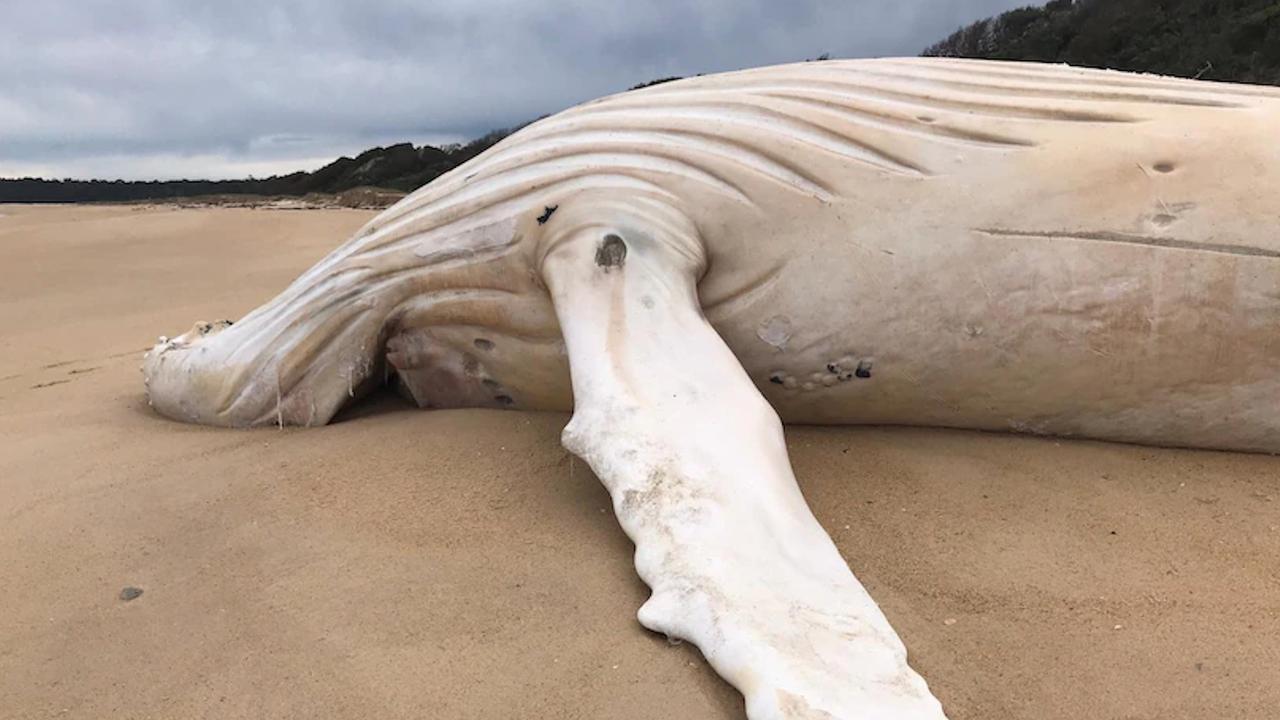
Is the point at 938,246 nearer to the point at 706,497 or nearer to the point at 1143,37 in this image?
the point at 706,497

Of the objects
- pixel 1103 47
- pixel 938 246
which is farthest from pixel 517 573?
pixel 1103 47

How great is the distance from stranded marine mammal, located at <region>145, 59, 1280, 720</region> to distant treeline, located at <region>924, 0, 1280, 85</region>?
13.2 meters

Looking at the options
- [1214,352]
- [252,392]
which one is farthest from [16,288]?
[1214,352]

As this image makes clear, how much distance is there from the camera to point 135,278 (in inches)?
364

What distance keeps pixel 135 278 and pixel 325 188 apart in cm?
1058

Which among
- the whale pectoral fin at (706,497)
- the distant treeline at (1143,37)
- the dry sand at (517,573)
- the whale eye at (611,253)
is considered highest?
the distant treeline at (1143,37)

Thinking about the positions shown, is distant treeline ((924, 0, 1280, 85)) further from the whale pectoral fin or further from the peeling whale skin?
the whale pectoral fin

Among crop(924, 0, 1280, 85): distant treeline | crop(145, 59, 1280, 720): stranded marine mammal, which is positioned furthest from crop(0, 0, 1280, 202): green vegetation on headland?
crop(145, 59, 1280, 720): stranded marine mammal

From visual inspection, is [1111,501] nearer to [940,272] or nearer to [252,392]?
[940,272]

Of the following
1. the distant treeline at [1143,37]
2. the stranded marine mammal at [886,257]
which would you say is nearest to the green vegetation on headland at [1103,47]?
the distant treeline at [1143,37]

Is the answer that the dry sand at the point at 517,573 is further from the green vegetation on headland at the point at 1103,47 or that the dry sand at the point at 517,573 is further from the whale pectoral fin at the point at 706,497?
the green vegetation on headland at the point at 1103,47

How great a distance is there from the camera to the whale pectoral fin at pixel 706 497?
5.12ft

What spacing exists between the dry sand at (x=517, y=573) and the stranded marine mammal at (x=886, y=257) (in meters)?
0.18

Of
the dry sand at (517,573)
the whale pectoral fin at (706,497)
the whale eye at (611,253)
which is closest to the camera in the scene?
the whale pectoral fin at (706,497)
